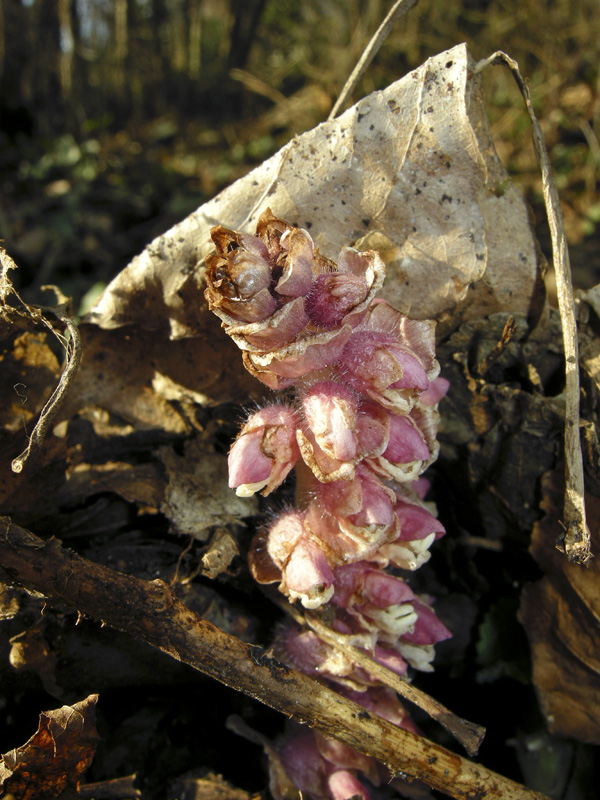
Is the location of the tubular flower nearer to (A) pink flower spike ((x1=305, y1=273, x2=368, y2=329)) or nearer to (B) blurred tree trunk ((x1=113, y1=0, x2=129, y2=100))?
(A) pink flower spike ((x1=305, y1=273, x2=368, y2=329))

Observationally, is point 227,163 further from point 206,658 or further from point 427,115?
point 206,658

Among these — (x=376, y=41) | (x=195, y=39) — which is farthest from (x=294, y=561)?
(x=195, y=39)

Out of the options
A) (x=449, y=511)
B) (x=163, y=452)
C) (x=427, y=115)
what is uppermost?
(x=427, y=115)

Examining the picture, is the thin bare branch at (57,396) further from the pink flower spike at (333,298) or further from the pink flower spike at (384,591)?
the pink flower spike at (384,591)

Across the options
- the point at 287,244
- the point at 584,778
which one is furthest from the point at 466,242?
the point at 584,778

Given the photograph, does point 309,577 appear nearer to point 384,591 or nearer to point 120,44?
point 384,591

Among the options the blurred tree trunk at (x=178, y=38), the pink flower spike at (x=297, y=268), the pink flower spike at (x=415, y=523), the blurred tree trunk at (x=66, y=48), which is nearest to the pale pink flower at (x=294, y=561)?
the pink flower spike at (x=415, y=523)
